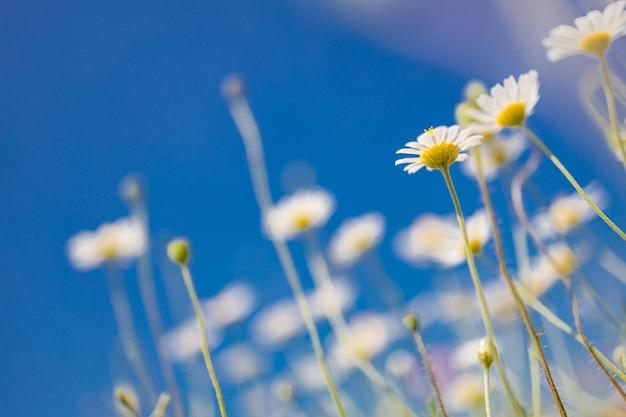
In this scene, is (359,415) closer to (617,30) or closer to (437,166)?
(437,166)

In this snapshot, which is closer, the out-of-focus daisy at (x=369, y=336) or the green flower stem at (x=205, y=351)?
the green flower stem at (x=205, y=351)

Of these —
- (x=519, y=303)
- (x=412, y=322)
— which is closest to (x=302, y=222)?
(x=412, y=322)

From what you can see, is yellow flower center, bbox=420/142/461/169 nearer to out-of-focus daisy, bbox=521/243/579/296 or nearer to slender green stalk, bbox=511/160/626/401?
slender green stalk, bbox=511/160/626/401

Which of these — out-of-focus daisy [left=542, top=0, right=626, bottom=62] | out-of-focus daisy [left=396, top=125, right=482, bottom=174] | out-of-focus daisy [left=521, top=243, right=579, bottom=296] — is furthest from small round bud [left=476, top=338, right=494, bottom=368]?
out-of-focus daisy [left=521, top=243, right=579, bottom=296]

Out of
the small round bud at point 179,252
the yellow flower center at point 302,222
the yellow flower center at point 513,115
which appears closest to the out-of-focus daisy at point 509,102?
the yellow flower center at point 513,115

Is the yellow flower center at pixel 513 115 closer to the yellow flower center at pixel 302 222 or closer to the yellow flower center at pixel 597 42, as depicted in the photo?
the yellow flower center at pixel 597 42
